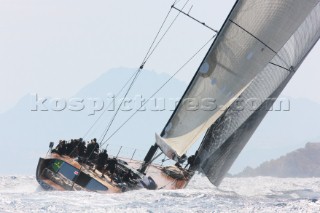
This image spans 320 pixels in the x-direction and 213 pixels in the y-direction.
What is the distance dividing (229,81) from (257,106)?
9.57ft

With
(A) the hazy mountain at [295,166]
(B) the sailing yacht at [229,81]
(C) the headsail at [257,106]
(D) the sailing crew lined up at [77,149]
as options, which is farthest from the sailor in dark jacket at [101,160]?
(A) the hazy mountain at [295,166]

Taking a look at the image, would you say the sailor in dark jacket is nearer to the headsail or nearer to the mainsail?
the mainsail

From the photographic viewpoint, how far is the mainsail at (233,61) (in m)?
18.0

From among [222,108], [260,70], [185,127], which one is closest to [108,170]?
[185,127]

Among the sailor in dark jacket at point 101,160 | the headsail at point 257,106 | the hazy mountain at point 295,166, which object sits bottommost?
the hazy mountain at point 295,166

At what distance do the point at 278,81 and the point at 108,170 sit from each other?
6954 millimetres

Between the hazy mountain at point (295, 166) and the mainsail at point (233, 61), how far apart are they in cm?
6332

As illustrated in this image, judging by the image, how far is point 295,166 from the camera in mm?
87688

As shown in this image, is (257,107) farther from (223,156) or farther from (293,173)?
(293,173)

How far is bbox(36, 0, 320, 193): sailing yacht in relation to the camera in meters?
17.9

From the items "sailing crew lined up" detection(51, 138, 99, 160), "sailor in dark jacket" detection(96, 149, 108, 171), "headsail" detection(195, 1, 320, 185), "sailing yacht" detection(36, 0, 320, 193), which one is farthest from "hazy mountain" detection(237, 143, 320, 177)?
"sailor in dark jacket" detection(96, 149, 108, 171)

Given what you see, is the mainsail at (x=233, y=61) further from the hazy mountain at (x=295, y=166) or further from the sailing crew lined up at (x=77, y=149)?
the hazy mountain at (x=295, y=166)

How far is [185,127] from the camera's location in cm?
1878

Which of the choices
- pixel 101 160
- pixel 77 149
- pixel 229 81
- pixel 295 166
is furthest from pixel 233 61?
pixel 295 166
